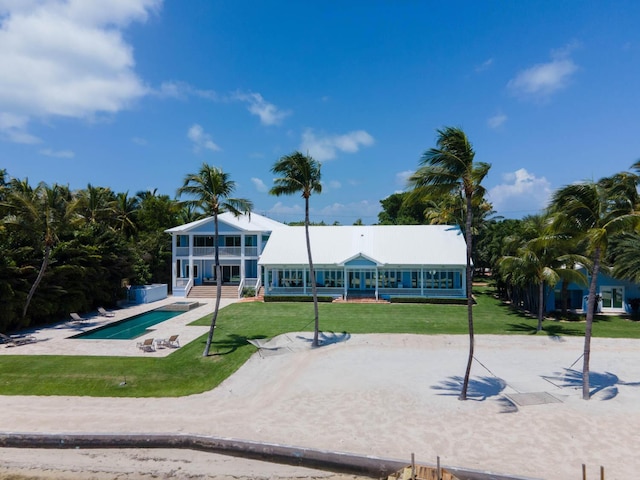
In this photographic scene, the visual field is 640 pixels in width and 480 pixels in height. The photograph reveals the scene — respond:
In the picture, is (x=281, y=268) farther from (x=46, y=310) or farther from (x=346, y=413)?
(x=346, y=413)

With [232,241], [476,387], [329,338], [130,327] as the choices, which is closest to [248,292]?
[232,241]

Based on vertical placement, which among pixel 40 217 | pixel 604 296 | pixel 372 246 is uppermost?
pixel 40 217

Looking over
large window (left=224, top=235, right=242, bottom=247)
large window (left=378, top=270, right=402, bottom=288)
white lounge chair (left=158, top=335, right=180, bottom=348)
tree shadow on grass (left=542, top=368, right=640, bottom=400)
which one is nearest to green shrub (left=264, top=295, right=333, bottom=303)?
large window (left=378, top=270, right=402, bottom=288)

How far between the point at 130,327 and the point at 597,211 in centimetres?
2386

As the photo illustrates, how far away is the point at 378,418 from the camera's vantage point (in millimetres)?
10758

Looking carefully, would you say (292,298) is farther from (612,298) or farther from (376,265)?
(612,298)

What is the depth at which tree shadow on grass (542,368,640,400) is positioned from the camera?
495 inches

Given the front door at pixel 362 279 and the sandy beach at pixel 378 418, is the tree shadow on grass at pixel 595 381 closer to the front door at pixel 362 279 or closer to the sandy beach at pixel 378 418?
the sandy beach at pixel 378 418

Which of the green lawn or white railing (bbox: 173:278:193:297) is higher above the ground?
white railing (bbox: 173:278:193:297)

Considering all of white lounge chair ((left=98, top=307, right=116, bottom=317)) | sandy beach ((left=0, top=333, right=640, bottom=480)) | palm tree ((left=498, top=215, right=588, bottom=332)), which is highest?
palm tree ((left=498, top=215, right=588, bottom=332))

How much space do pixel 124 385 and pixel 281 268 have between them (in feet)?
69.7

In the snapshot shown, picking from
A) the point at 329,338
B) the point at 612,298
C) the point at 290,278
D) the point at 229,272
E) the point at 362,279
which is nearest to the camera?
the point at 329,338

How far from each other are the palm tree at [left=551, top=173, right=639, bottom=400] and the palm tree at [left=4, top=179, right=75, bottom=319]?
76.5 feet

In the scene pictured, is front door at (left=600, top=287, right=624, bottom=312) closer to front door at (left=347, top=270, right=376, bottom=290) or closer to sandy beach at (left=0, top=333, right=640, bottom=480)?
sandy beach at (left=0, top=333, right=640, bottom=480)
